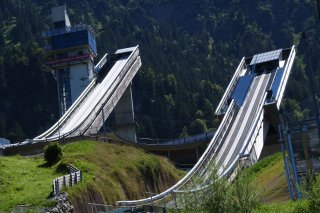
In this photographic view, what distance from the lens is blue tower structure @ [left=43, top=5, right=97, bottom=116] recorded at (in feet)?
277

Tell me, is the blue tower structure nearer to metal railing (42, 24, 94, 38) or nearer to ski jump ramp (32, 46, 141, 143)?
metal railing (42, 24, 94, 38)

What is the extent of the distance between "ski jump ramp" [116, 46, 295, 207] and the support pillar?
13.2m

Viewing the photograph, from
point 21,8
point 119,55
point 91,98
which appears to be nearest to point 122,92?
point 91,98

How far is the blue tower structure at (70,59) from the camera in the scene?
3327 inches

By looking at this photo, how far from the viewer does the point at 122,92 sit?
72.5m

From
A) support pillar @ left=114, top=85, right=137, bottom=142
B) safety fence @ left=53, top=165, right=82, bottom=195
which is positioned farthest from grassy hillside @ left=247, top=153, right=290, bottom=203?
support pillar @ left=114, top=85, right=137, bottom=142

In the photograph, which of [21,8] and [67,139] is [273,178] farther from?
[21,8]

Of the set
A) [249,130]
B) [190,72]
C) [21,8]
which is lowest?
[249,130]

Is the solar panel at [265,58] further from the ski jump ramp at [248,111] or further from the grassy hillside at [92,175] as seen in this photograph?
the grassy hillside at [92,175]

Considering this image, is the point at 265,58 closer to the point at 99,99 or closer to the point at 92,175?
the point at 99,99

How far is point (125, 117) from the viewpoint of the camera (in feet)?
251

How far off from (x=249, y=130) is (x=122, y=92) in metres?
20.8

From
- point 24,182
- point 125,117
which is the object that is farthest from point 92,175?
point 125,117

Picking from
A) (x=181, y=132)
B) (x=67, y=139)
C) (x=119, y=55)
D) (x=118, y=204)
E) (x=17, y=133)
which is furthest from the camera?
(x=181, y=132)
